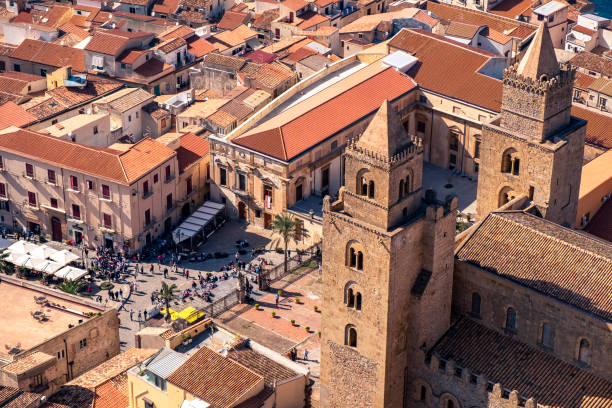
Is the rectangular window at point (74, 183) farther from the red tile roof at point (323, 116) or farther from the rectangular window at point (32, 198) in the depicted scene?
the red tile roof at point (323, 116)

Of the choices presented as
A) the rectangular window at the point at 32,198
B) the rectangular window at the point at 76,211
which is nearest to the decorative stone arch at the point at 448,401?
the rectangular window at the point at 76,211

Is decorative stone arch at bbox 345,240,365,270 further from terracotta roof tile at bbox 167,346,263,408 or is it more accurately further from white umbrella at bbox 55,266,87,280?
white umbrella at bbox 55,266,87,280

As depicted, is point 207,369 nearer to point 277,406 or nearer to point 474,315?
point 277,406

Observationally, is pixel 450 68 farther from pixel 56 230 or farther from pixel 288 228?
pixel 56 230

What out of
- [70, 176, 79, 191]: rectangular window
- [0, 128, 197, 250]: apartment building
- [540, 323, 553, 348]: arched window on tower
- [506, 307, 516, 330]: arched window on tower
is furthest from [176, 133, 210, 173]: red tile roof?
[540, 323, 553, 348]: arched window on tower

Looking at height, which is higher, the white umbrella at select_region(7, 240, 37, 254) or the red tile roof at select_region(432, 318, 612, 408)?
the red tile roof at select_region(432, 318, 612, 408)

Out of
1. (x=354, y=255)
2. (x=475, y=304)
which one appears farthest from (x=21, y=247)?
(x=475, y=304)
